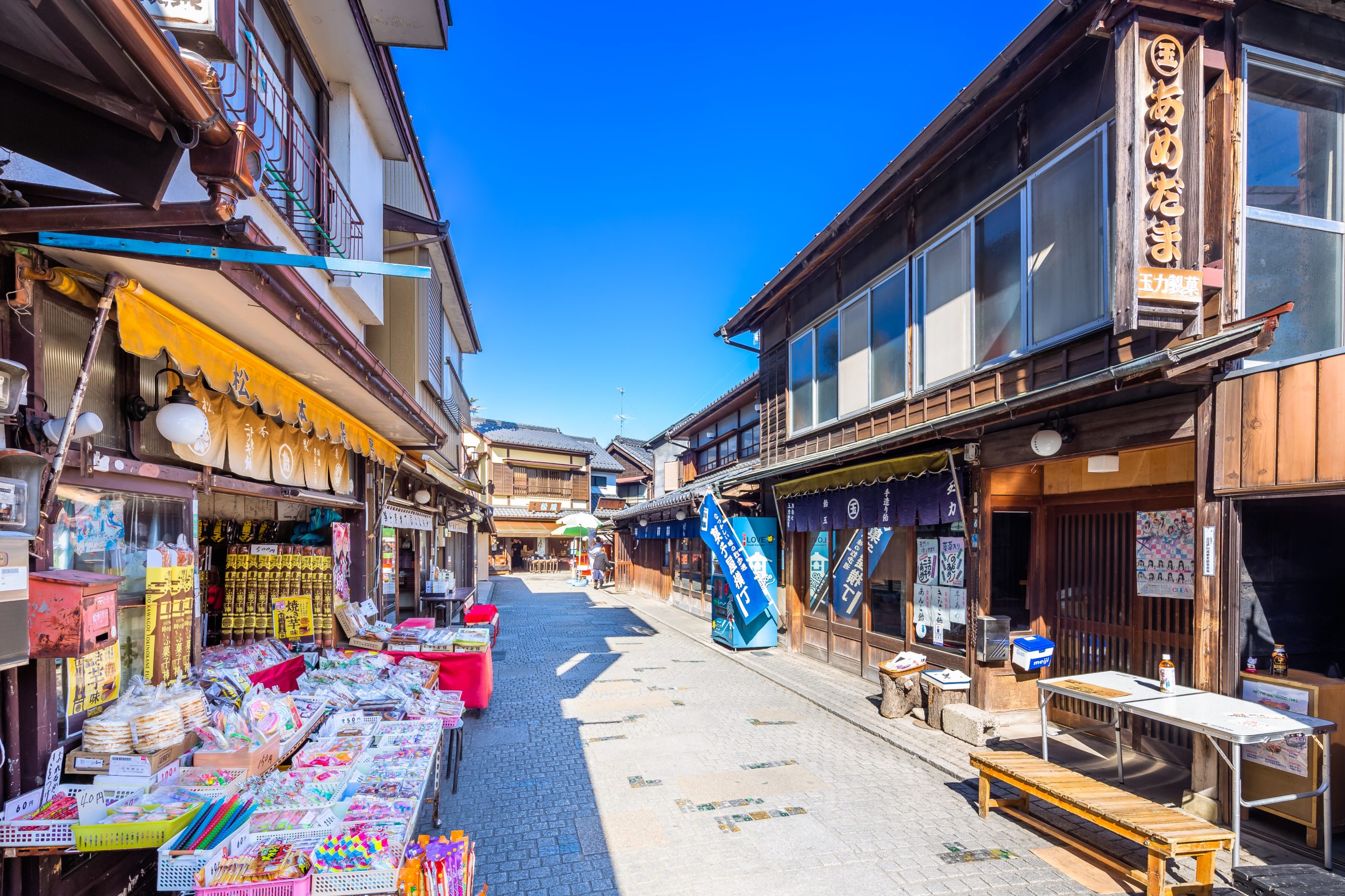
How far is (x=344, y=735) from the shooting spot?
188 inches

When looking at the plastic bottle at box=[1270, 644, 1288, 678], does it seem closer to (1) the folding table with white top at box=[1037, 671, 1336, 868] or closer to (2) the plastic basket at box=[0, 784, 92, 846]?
(1) the folding table with white top at box=[1037, 671, 1336, 868]

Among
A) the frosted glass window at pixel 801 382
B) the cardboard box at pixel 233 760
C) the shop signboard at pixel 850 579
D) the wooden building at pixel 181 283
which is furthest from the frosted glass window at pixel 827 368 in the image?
the cardboard box at pixel 233 760

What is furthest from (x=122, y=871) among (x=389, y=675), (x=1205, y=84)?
(x=1205, y=84)

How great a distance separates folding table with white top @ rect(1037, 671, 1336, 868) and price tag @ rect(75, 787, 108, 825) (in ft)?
21.5

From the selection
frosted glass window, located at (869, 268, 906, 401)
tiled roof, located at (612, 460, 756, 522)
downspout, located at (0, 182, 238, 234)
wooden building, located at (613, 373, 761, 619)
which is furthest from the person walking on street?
downspout, located at (0, 182, 238, 234)

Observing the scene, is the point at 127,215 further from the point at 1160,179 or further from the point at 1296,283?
the point at 1296,283

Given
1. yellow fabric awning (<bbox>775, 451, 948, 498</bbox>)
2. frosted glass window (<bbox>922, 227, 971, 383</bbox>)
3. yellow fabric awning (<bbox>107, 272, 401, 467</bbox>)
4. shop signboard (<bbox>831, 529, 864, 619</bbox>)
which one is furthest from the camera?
shop signboard (<bbox>831, 529, 864, 619</bbox>)

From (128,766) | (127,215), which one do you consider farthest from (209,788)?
(127,215)

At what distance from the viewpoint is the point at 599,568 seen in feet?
107

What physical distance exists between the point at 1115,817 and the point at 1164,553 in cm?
324

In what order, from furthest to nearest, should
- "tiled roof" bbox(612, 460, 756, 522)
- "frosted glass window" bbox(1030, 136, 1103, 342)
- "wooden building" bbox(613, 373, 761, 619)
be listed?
"wooden building" bbox(613, 373, 761, 619) → "tiled roof" bbox(612, 460, 756, 522) → "frosted glass window" bbox(1030, 136, 1103, 342)

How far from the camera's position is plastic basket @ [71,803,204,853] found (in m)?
3.05

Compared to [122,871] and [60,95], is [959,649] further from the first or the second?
[60,95]

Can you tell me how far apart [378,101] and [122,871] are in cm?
808
